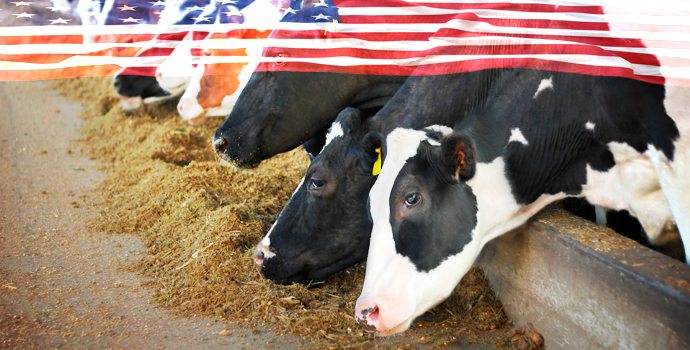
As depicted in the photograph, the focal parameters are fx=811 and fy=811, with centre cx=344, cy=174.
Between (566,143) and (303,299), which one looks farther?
(303,299)

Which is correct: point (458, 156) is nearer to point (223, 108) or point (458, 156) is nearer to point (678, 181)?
point (678, 181)

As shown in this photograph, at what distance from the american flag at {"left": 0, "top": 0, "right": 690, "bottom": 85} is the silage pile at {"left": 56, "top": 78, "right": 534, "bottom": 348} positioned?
0.90m

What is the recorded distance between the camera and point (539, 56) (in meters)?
3.70

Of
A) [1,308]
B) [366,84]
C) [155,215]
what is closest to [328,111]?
[366,84]

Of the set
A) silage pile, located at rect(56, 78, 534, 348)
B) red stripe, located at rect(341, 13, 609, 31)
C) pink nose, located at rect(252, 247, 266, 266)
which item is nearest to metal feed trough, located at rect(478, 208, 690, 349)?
silage pile, located at rect(56, 78, 534, 348)

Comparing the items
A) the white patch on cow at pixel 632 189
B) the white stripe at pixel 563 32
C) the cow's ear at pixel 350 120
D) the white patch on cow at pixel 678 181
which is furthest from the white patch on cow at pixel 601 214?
the cow's ear at pixel 350 120

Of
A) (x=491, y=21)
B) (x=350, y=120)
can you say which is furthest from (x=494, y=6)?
(x=350, y=120)

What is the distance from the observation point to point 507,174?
11.5 feet

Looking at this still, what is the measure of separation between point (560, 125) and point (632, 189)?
43 cm

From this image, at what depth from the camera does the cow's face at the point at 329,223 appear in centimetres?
406

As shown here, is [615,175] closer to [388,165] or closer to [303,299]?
[388,165]

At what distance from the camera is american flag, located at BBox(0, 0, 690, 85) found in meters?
3.57

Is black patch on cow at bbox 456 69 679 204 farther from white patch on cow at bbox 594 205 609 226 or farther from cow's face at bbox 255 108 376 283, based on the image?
cow's face at bbox 255 108 376 283

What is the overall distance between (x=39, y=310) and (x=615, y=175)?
2762 millimetres
